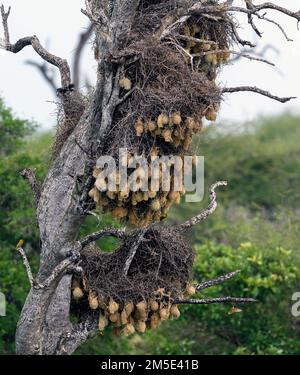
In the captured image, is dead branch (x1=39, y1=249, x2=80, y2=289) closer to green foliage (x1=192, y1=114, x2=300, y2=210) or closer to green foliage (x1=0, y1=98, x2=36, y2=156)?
green foliage (x1=0, y1=98, x2=36, y2=156)

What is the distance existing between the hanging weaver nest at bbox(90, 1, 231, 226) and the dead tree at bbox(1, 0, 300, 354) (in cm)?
1

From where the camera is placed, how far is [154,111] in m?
8.90

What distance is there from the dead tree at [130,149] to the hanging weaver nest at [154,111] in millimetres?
12

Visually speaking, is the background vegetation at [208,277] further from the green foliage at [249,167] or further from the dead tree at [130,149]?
the green foliage at [249,167]

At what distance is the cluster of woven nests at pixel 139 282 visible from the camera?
9492mm

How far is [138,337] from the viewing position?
18.1 m

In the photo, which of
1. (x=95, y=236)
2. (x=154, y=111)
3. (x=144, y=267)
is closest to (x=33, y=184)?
(x=95, y=236)

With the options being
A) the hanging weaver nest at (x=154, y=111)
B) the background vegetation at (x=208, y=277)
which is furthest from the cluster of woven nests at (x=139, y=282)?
the background vegetation at (x=208, y=277)

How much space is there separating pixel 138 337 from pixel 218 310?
8.69 ft

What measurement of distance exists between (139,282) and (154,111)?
5.80 ft

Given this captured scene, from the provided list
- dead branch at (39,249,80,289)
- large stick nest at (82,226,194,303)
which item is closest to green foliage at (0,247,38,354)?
large stick nest at (82,226,194,303)

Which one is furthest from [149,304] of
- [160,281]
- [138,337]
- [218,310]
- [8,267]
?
[138,337]

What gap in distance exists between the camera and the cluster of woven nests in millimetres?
9492
